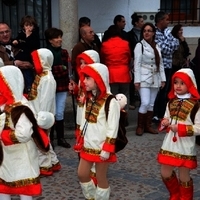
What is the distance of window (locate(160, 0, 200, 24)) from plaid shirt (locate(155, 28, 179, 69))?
11.7ft

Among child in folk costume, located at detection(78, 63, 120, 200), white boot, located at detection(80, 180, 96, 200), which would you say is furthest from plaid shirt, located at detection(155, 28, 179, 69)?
white boot, located at detection(80, 180, 96, 200)

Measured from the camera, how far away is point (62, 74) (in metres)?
7.03

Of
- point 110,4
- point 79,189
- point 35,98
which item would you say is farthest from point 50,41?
point 110,4

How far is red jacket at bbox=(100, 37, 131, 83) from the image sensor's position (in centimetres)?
782

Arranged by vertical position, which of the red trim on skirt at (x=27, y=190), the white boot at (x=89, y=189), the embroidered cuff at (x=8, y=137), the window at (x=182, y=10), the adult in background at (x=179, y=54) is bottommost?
the white boot at (x=89, y=189)

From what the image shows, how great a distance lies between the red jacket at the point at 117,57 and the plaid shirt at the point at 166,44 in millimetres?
681

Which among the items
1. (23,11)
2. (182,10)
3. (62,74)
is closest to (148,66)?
(62,74)

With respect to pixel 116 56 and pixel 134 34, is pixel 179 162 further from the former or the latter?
pixel 134 34

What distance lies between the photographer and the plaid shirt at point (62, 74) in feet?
22.9

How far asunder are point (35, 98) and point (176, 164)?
2.02 m

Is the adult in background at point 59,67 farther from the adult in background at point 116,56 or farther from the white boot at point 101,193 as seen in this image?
the white boot at point 101,193

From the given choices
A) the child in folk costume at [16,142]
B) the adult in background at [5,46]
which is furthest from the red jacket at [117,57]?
the child in folk costume at [16,142]

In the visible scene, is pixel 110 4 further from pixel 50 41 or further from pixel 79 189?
pixel 79 189

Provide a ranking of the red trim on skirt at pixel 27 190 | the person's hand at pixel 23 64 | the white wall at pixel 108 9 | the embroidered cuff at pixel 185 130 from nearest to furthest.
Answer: the red trim on skirt at pixel 27 190 → the embroidered cuff at pixel 185 130 → the person's hand at pixel 23 64 → the white wall at pixel 108 9
